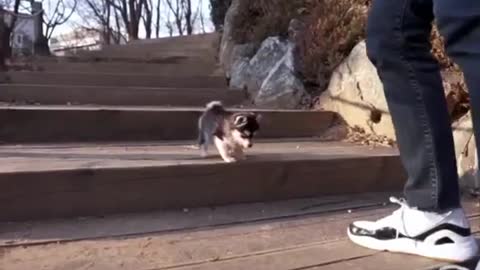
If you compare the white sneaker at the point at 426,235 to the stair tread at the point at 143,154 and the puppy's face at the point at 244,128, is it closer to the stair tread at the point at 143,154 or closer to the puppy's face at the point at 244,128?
the stair tread at the point at 143,154

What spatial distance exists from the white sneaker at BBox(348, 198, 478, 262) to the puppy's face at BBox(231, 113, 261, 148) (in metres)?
0.93

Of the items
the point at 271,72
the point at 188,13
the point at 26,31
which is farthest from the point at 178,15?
the point at 271,72

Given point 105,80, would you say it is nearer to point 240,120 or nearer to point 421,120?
point 240,120

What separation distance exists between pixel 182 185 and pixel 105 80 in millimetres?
2620

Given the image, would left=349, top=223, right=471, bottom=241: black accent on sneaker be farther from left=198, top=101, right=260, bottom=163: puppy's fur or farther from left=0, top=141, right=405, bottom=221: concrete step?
left=198, top=101, right=260, bottom=163: puppy's fur

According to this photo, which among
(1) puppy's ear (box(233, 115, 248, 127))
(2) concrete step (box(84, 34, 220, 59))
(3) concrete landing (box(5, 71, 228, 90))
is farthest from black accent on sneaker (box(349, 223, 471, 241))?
(2) concrete step (box(84, 34, 220, 59))

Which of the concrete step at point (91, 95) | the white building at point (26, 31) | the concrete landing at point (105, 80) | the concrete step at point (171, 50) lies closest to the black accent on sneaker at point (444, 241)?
the concrete step at point (91, 95)

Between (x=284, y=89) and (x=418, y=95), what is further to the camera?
(x=284, y=89)

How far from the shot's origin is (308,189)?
2324mm

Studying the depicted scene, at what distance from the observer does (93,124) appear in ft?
8.95

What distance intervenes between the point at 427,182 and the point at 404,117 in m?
0.18

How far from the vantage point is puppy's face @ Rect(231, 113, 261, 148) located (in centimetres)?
247

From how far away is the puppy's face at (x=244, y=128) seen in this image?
8.11 ft

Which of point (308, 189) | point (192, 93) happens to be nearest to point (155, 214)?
point (308, 189)
